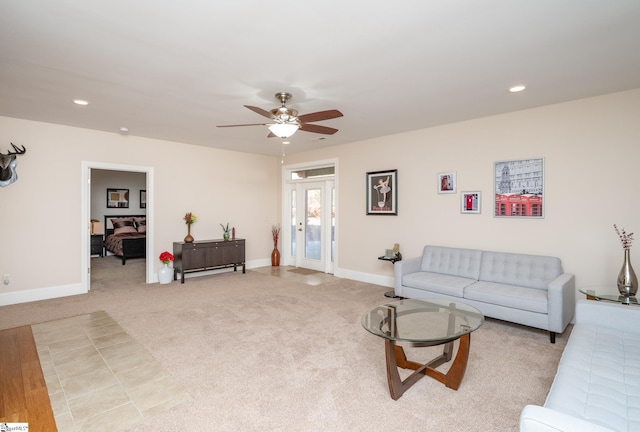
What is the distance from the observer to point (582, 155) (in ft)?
12.2

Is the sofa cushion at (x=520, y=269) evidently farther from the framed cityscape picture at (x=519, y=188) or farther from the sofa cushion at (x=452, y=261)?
the framed cityscape picture at (x=519, y=188)

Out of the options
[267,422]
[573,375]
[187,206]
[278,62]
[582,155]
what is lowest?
[267,422]

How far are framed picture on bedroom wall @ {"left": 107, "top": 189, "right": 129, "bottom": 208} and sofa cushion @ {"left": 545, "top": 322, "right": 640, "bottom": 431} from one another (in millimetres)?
10882

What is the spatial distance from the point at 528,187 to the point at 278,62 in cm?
348

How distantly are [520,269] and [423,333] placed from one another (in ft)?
7.71

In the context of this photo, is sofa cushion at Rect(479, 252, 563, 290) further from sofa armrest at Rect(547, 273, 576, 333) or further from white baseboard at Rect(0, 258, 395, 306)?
white baseboard at Rect(0, 258, 395, 306)

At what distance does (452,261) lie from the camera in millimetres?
4586

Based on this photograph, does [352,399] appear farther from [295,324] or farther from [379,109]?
[379,109]

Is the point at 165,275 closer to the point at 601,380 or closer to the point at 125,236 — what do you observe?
the point at 125,236

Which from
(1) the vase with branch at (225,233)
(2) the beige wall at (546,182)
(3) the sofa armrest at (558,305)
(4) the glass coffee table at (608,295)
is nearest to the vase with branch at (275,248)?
(1) the vase with branch at (225,233)

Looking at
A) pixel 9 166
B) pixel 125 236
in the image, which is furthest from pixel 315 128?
pixel 125 236

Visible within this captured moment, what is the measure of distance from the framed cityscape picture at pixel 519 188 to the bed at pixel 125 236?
8.25 meters

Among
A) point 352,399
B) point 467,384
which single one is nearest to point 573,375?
point 467,384

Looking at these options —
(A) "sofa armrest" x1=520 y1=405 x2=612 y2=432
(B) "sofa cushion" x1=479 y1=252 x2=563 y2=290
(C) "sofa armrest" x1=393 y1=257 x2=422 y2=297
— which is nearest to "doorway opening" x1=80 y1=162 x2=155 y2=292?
(C) "sofa armrest" x1=393 y1=257 x2=422 y2=297
